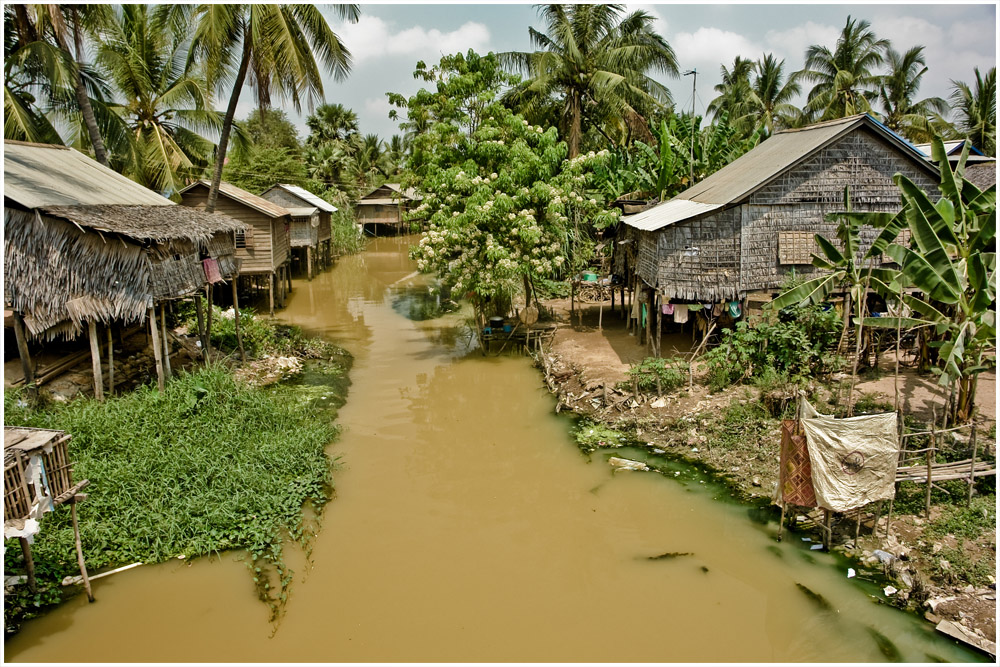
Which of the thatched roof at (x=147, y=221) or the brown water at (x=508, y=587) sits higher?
the thatched roof at (x=147, y=221)

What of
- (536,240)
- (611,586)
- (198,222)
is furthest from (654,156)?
(611,586)

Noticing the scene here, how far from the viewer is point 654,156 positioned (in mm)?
19297

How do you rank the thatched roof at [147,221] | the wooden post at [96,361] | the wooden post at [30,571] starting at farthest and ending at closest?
the wooden post at [96,361] < the thatched roof at [147,221] < the wooden post at [30,571]

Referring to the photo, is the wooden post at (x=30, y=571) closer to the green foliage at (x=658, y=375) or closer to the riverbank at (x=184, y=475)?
the riverbank at (x=184, y=475)

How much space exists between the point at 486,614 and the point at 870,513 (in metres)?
4.86

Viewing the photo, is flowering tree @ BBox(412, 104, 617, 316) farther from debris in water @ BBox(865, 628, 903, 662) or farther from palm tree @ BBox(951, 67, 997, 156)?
palm tree @ BBox(951, 67, 997, 156)

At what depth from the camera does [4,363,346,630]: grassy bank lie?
7.57 m

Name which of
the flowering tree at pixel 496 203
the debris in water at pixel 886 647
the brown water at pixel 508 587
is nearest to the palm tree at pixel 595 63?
the flowering tree at pixel 496 203

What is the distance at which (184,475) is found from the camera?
29.2 ft

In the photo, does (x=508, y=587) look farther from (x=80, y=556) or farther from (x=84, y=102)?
(x=84, y=102)

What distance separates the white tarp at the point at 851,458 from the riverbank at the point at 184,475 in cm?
605

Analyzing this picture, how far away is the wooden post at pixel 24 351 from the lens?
33.2 feet

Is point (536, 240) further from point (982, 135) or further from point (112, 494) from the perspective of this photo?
point (982, 135)

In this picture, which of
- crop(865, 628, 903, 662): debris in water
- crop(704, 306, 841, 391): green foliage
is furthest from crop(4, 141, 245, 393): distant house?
crop(865, 628, 903, 662): debris in water
